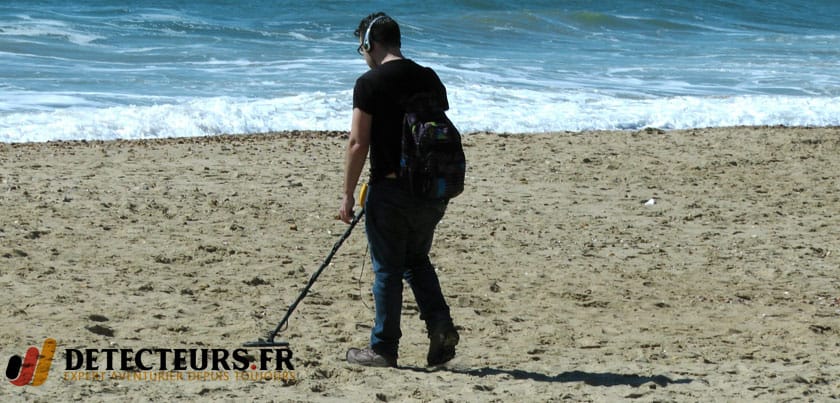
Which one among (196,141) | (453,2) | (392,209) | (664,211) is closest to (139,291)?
(392,209)

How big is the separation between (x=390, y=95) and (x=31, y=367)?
5.93ft

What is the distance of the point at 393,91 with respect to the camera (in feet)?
14.3

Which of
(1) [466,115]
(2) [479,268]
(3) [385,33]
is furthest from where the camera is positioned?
(1) [466,115]

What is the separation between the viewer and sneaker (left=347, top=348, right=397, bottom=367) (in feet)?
15.8

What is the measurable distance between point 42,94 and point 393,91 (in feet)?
35.6

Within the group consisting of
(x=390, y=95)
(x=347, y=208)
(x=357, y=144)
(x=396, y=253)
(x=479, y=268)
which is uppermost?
(x=390, y=95)

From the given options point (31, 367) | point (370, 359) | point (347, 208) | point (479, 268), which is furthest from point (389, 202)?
point (479, 268)

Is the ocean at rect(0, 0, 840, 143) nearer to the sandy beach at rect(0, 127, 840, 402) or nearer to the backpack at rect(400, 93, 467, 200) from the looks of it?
the sandy beach at rect(0, 127, 840, 402)

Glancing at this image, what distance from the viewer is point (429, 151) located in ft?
14.2

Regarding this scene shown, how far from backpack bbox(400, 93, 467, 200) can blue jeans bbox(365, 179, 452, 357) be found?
112mm

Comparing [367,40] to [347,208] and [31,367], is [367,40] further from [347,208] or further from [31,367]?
[31,367]

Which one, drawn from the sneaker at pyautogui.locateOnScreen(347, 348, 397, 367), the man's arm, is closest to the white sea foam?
the sneaker at pyautogui.locateOnScreen(347, 348, 397, 367)

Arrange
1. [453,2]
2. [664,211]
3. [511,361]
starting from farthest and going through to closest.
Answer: [453,2] < [664,211] < [511,361]

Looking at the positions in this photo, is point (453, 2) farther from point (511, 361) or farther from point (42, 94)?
point (511, 361)
